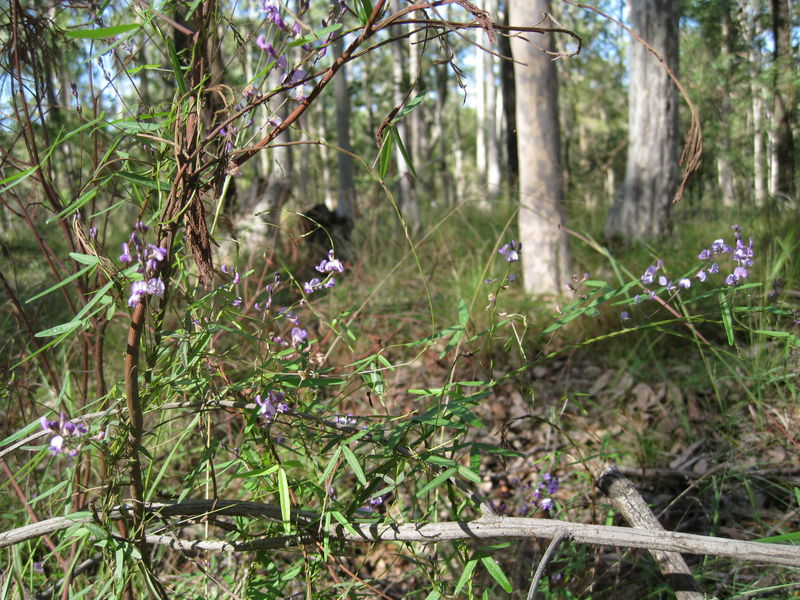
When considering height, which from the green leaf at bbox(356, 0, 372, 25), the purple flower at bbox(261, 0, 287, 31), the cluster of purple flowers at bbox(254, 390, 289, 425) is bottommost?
the cluster of purple flowers at bbox(254, 390, 289, 425)

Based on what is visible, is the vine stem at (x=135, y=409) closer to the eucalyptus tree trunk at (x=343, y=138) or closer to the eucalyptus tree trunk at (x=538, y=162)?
the eucalyptus tree trunk at (x=538, y=162)

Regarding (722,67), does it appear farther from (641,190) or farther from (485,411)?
(485,411)

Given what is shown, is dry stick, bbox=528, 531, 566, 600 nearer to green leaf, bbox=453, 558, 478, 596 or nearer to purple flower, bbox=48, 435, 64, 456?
green leaf, bbox=453, 558, 478, 596

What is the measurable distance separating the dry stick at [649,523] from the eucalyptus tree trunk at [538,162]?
9.07ft

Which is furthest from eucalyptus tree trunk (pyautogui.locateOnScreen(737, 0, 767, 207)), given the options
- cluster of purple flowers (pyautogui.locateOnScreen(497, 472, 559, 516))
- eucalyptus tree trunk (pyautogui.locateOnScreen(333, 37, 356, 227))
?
eucalyptus tree trunk (pyautogui.locateOnScreen(333, 37, 356, 227))

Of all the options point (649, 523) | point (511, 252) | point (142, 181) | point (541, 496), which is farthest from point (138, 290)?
point (541, 496)

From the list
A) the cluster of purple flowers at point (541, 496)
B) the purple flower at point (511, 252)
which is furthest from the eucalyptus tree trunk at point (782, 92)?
the purple flower at point (511, 252)

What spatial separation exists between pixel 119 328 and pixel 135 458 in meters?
2.46

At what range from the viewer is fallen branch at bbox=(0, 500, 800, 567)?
1.10 meters

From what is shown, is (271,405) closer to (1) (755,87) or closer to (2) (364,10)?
(2) (364,10)

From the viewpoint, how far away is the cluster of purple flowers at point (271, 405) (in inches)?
46.4

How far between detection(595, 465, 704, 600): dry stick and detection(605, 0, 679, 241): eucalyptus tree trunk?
4.22 m

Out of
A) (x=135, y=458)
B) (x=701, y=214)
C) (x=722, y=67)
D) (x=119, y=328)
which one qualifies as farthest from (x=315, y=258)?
(x=722, y=67)

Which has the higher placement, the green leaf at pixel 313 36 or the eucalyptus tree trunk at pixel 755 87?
the eucalyptus tree trunk at pixel 755 87
